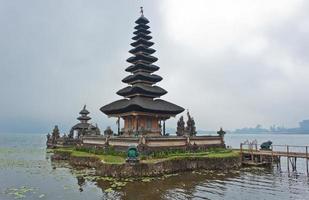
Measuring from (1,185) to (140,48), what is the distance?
2783 centimetres

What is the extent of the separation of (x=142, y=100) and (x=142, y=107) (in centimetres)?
298

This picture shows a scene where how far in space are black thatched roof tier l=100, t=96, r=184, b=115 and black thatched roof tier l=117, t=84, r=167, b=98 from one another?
750 mm

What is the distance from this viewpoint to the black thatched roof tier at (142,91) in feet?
127

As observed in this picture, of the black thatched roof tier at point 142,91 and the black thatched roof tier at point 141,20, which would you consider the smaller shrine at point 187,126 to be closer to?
the black thatched roof tier at point 142,91

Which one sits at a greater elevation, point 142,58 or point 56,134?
point 142,58

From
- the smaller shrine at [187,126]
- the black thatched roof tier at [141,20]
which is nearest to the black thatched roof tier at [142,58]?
the black thatched roof tier at [141,20]

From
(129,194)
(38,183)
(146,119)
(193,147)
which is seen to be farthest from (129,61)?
(129,194)

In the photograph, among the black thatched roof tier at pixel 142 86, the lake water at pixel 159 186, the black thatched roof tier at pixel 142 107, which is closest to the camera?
the lake water at pixel 159 186

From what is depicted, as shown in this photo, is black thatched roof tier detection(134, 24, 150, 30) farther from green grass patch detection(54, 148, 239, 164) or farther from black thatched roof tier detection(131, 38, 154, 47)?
green grass patch detection(54, 148, 239, 164)

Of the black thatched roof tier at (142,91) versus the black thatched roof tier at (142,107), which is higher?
the black thatched roof tier at (142,91)

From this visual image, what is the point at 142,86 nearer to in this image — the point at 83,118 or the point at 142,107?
the point at 142,107

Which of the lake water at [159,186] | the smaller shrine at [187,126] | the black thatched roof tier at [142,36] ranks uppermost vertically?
the black thatched roof tier at [142,36]

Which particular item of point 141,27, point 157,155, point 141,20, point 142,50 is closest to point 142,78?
point 142,50

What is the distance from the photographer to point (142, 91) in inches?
1533
